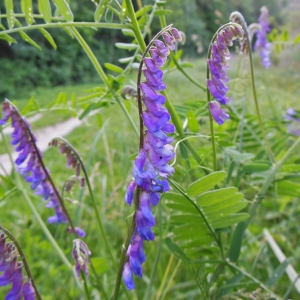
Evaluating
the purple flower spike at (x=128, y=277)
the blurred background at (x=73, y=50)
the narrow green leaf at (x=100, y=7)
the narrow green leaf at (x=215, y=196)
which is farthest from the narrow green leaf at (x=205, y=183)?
the blurred background at (x=73, y=50)

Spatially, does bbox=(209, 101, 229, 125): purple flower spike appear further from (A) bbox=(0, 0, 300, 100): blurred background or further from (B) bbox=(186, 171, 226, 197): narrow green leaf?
(A) bbox=(0, 0, 300, 100): blurred background

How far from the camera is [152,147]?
41cm

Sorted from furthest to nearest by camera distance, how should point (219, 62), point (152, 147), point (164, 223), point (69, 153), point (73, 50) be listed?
point (73, 50), point (164, 223), point (69, 153), point (219, 62), point (152, 147)

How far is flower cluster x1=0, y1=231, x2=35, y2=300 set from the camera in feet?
1.45

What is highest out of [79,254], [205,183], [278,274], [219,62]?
[219,62]

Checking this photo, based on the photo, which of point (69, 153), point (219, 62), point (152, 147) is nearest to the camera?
point (152, 147)

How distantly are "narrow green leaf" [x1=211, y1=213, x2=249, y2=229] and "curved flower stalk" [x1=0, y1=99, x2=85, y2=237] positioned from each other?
23 cm

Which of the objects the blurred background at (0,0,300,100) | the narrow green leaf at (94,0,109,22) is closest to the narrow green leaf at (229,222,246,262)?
the narrow green leaf at (94,0,109,22)

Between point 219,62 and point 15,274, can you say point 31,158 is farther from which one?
point 219,62

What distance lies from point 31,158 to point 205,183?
1.09 feet

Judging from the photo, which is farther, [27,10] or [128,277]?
[27,10]

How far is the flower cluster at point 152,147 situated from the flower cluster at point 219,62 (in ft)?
0.33

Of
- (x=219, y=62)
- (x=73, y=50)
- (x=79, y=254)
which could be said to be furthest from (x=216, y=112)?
(x=73, y=50)

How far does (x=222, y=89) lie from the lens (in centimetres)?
53
